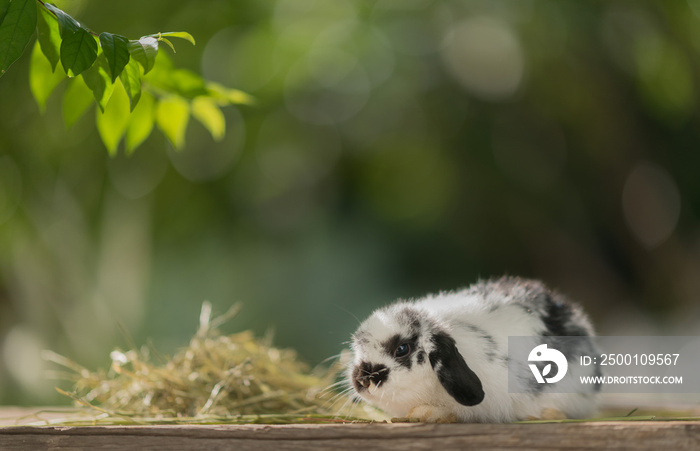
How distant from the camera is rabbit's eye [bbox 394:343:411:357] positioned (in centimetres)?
90

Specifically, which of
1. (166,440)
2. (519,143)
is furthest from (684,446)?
(519,143)

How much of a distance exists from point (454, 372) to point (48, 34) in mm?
769

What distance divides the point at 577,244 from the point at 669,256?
50 centimetres

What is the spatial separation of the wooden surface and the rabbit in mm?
83

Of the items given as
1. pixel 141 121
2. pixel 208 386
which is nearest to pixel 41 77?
→ pixel 141 121

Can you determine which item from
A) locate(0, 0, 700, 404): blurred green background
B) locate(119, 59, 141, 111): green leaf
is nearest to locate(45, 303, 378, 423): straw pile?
locate(119, 59, 141, 111): green leaf

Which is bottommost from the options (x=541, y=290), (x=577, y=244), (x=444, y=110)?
(x=577, y=244)

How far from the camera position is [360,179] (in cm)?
393

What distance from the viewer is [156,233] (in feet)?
12.5

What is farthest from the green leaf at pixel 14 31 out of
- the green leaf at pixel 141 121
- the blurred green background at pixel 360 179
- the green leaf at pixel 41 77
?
the blurred green background at pixel 360 179

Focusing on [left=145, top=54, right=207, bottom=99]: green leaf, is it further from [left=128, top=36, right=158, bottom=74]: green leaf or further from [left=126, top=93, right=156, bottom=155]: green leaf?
[left=128, top=36, right=158, bottom=74]: green leaf

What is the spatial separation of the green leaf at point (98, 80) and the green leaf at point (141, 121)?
0.30 meters

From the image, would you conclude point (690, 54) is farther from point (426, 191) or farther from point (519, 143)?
point (426, 191)

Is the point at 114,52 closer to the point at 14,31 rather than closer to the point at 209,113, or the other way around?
the point at 14,31
